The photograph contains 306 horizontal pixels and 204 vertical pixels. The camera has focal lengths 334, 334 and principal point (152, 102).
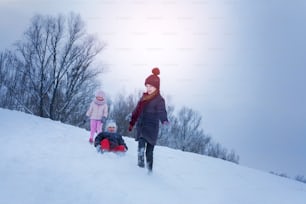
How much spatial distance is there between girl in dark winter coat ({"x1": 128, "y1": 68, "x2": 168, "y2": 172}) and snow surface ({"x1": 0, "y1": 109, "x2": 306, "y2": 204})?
44 centimetres

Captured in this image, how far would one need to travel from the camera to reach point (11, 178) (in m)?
5.57

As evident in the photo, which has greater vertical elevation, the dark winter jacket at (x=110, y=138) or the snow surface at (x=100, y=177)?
the dark winter jacket at (x=110, y=138)

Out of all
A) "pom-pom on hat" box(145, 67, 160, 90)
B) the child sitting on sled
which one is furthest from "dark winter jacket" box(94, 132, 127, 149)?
"pom-pom on hat" box(145, 67, 160, 90)

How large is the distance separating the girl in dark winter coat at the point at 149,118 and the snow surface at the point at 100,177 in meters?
0.44

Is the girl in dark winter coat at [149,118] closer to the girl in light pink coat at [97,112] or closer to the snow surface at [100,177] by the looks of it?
the snow surface at [100,177]

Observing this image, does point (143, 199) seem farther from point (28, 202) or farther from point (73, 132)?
point (73, 132)

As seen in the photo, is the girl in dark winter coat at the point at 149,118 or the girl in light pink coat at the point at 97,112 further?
the girl in light pink coat at the point at 97,112

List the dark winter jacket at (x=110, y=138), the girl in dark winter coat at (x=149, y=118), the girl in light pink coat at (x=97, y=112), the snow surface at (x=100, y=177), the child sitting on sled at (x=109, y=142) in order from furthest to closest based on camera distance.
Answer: the girl in light pink coat at (x=97, y=112) → the dark winter jacket at (x=110, y=138) → the child sitting on sled at (x=109, y=142) → the girl in dark winter coat at (x=149, y=118) → the snow surface at (x=100, y=177)

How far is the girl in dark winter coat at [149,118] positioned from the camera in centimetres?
763

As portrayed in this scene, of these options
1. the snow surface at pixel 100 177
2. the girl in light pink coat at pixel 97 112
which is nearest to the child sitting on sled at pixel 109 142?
the snow surface at pixel 100 177

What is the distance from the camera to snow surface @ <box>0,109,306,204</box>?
5.44 meters

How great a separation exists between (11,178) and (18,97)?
1135 inches

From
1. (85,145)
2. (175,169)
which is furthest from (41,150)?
(175,169)

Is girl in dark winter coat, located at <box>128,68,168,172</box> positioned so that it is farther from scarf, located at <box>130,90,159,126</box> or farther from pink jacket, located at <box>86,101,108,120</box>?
pink jacket, located at <box>86,101,108,120</box>
